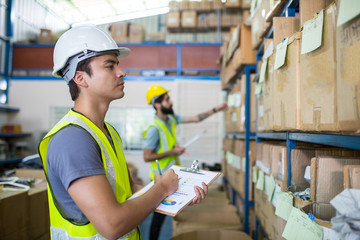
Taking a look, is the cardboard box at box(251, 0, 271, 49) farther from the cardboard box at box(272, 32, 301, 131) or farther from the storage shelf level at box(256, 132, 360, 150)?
the storage shelf level at box(256, 132, 360, 150)

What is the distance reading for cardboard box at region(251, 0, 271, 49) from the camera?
1832mm

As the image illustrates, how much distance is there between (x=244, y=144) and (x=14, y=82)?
18.0ft

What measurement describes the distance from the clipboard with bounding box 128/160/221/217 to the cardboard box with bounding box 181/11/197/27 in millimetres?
6082

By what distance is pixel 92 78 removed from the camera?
116cm

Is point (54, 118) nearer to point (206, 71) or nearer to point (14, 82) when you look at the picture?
point (14, 82)

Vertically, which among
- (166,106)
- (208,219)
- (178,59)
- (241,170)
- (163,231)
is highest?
(178,59)

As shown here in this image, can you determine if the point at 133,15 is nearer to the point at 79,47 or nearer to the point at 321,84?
the point at 79,47

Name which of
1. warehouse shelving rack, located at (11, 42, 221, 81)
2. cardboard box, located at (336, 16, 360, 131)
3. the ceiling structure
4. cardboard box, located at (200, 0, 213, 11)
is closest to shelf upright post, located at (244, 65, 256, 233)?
cardboard box, located at (336, 16, 360, 131)

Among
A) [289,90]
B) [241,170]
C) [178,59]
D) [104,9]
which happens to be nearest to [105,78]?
[289,90]

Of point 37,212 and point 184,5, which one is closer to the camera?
point 37,212

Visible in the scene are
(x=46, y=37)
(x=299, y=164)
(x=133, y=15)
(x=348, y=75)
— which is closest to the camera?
(x=348, y=75)

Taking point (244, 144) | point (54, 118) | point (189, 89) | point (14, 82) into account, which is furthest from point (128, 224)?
point (14, 82)

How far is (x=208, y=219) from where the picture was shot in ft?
9.57

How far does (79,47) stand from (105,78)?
0.58 ft
